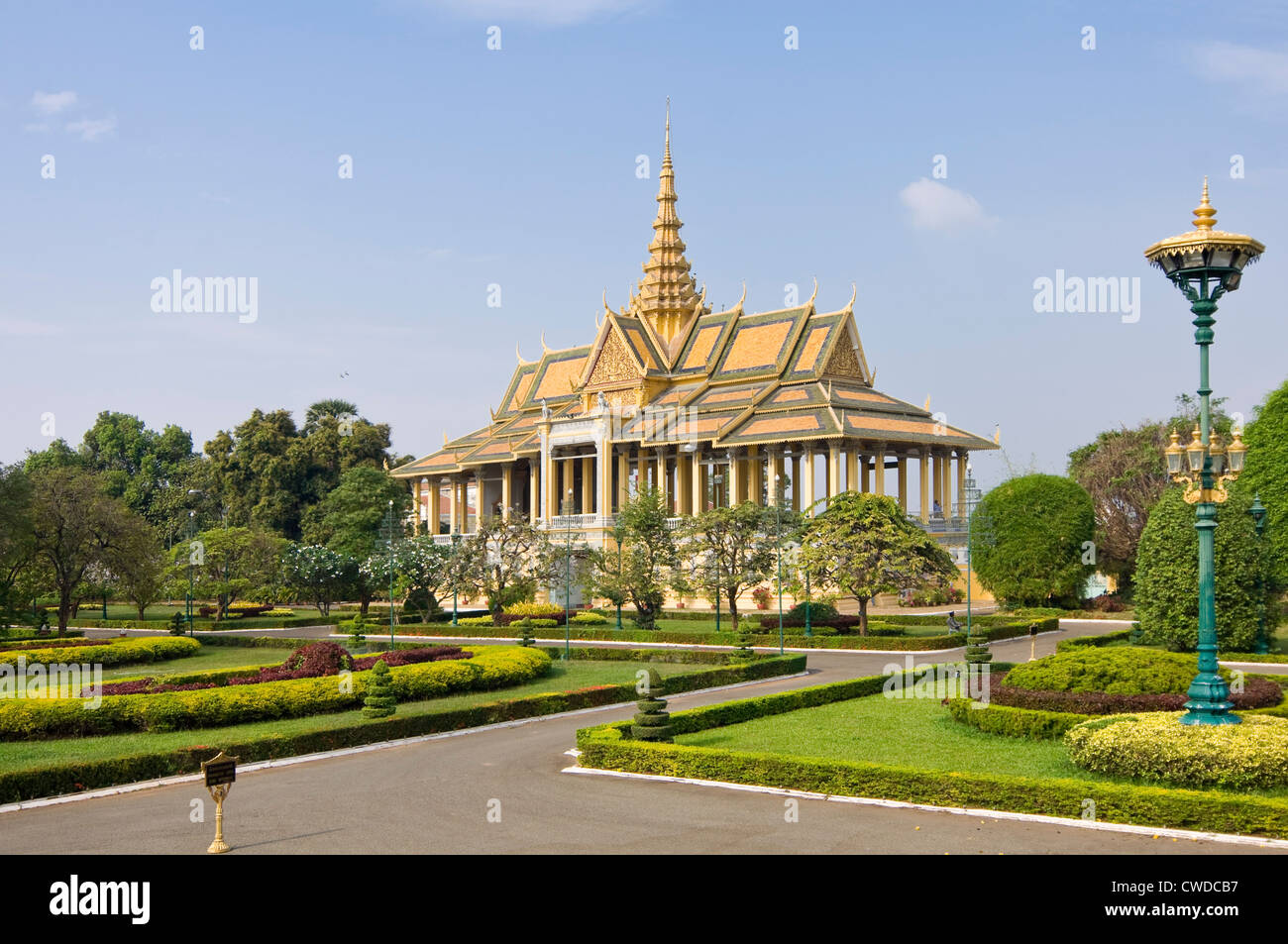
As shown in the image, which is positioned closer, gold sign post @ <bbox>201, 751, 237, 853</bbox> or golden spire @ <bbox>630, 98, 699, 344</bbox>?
gold sign post @ <bbox>201, 751, 237, 853</bbox>

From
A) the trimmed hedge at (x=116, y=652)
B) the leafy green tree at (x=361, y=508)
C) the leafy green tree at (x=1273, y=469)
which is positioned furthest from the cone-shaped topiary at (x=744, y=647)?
the leafy green tree at (x=361, y=508)

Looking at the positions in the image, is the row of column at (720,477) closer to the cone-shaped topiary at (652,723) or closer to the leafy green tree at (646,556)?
the leafy green tree at (646,556)

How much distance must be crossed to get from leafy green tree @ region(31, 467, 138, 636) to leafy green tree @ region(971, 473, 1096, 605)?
3140 centimetres

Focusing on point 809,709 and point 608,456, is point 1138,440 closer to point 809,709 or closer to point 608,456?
point 608,456

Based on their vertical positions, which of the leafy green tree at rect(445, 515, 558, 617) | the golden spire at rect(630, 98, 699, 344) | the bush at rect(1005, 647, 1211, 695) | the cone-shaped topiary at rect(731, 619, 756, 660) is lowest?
the cone-shaped topiary at rect(731, 619, 756, 660)

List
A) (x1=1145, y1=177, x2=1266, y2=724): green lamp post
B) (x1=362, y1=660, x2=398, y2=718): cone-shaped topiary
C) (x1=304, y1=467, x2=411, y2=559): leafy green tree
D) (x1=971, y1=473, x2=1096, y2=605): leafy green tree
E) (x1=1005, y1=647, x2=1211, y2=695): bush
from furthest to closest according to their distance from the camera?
(x1=304, y1=467, x2=411, y2=559): leafy green tree
(x1=971, y1=473, x2=1096, y2=605): leafy green tree
(x1=362, y1=660, x2=398, y2=718): cone-shaped topiary
(x1=1005, y1=647, x2=1211, y2=695): bush
(x1=1145, y1=177, x2=1266, y2=724): green lamp post

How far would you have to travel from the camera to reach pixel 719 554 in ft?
123

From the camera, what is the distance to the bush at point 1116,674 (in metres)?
18.1

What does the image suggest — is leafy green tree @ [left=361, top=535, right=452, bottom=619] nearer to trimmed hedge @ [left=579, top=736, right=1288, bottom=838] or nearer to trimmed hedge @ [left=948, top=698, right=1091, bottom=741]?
trimmed hedge @ [left=948, top=698, right=1091, bottom=741]

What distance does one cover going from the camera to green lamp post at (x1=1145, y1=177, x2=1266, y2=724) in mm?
14320

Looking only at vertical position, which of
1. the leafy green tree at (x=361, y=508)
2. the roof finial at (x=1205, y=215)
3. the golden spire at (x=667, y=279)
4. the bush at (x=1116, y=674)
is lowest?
the bush at (x=1116, y=674)

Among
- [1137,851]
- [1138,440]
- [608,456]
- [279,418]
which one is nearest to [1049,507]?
[1138,440]

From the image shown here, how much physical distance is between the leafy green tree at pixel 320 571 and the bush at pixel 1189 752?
41.1 m

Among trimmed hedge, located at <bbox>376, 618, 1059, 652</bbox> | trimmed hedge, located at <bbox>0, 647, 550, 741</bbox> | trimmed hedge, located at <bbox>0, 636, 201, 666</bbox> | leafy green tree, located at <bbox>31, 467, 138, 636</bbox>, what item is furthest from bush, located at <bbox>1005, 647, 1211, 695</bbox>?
leafy green tree, located at <bbox>31, 467, 138, 636</bbox>
